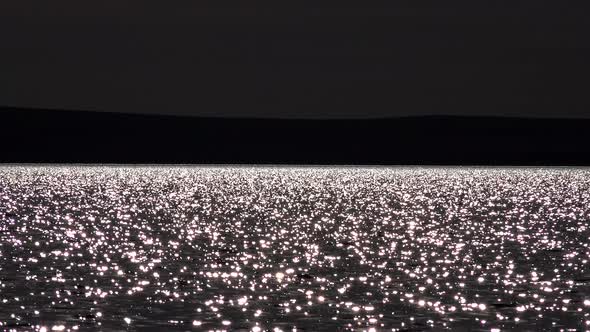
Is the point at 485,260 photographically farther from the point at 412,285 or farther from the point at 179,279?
the point at 179,279

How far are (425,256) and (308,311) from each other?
20434mm

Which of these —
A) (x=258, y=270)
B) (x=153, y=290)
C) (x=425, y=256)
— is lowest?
(x=153, y=290)

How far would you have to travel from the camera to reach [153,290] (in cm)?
4212

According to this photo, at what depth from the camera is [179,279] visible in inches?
1805

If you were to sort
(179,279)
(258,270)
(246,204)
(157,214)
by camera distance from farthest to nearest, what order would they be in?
(246,204)
(157,214)
(258,270)
(179,279)

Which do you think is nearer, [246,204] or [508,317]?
[508,317]

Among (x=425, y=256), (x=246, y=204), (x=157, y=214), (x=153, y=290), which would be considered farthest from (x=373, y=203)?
(x=153, y=290)

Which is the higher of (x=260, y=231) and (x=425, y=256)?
(x=260, y=231)

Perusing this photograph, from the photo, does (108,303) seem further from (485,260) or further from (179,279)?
(485,260)

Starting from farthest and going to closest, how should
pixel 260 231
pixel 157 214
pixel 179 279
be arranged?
pixel 157 214 < pixel 260 231 < pixel 179 279

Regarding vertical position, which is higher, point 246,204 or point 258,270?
point 246,204

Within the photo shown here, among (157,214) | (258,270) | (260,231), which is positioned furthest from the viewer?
(157,214)

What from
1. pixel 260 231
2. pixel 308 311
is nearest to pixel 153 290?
pixel 308 311

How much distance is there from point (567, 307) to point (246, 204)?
8147cm
